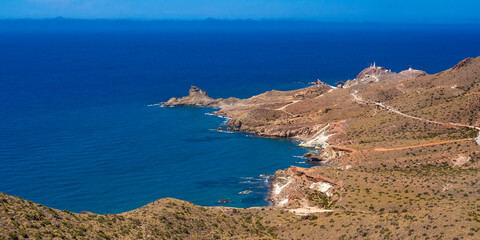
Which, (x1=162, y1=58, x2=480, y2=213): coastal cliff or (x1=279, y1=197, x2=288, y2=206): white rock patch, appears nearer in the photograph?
(x1=279, y1=197, x2=288, y2=206): white rock patch

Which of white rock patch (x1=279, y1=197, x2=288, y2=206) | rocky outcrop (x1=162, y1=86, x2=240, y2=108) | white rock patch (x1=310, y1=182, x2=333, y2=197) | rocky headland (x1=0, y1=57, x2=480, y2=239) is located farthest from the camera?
rocky outcrop (x1=162, y1=86, x2=240, y2=108)

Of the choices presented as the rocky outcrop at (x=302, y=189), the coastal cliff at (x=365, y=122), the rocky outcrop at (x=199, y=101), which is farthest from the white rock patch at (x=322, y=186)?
the rocky outcrop at (x=199, y=101)

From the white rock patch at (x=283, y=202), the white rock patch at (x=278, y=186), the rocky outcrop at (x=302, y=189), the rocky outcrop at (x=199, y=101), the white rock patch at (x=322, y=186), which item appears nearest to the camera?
the rocky outcrop at (x=302, y=189)

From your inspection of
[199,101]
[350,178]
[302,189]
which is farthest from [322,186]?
[199,101]

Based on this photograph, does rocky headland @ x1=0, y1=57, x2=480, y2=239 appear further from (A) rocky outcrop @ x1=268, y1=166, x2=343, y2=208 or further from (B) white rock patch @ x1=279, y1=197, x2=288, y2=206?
(B) white rock patch @ x1=279, y1=197, x2=288, y2=206

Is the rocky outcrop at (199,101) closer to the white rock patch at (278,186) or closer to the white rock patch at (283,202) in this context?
the white rock patch at (278,186)

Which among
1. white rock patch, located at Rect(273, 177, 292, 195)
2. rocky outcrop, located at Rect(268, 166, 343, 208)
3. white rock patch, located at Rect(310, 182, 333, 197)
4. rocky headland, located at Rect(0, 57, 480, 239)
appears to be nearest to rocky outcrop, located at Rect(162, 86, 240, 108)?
rocky headland, located at Rect(0, 57, 480, 239)

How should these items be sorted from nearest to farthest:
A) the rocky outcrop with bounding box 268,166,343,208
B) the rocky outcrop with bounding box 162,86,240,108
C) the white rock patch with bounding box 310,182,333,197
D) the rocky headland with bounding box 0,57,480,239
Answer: the rocky headland with bounding box 0,57,480,239 < the rocky outcrop with bounding box 268,166,343,208 < the white rock patch with bounding box 310,182,333,197 < the rocky outcrop with bounding box 162,86,240,108

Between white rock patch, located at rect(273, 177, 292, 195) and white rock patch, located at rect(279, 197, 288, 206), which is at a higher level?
white rock patch, located at rect(273, 177, 292, 195)

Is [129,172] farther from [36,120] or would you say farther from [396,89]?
[396,89]
